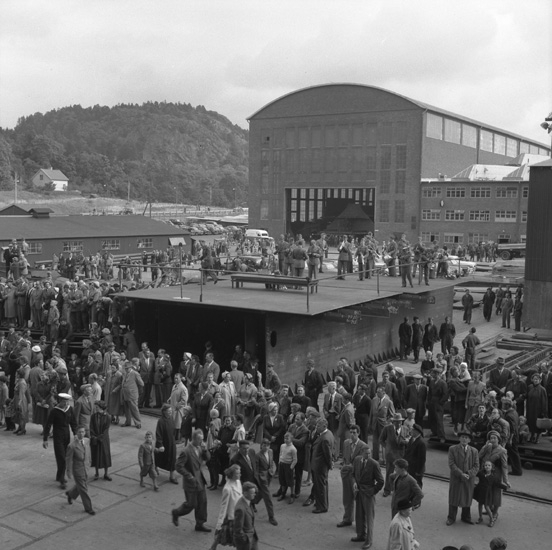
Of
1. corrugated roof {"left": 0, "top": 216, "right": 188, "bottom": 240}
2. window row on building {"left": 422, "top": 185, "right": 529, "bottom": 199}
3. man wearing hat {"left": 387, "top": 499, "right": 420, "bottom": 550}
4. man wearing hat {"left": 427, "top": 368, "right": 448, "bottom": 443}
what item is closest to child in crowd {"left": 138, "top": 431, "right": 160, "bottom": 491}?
man wearing hat {"left": 387, "top": 499, "right": 420, "bottom": 550}

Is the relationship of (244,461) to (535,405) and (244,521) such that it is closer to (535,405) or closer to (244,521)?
(244,521)

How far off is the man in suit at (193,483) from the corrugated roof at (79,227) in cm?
3114

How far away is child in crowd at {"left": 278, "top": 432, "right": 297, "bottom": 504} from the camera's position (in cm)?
1150

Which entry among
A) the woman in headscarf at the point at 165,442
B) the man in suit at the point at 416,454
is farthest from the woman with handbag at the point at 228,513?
the man in suit at the point at 416,454

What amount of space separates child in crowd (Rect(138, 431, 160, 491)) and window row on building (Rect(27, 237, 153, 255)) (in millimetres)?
30146

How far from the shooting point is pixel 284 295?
2103 centimetres

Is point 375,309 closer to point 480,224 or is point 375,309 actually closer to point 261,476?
point 261,476

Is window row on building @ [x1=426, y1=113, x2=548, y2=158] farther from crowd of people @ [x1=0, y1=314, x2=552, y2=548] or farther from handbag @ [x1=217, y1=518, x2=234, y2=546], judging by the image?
handbag @ [x1=217, y1=518, x2=234, y2=546]

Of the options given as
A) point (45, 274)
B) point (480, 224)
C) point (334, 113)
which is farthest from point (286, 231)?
point (45, 274)

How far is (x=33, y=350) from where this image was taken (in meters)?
17.4

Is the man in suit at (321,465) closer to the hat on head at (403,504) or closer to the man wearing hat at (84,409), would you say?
the hat on head at (403,504)

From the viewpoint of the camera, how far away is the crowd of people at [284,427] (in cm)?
1046

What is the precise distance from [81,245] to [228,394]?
1186 inches

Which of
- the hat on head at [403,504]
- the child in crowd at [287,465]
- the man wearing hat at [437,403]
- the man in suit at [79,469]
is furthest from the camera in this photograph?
the man wearing hat at [437,403]
